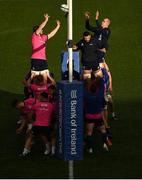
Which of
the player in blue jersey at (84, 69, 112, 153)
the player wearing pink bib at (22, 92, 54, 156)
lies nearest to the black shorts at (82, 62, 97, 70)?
the player in blue jersey at (84, 69, 112, 153)

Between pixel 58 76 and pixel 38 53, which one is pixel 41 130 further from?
pixel 58 76

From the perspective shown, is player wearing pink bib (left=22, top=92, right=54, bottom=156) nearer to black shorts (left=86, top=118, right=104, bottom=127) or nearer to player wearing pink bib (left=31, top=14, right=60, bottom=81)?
black shorts (left=86, top=118, right=104, bottom=127)

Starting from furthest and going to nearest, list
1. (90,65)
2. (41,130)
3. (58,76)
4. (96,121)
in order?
(58,76), (90,65), (96,121), (41,130)

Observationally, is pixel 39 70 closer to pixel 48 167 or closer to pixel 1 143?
pixel 1 143

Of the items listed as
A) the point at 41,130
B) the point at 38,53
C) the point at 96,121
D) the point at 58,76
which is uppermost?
the point at 58,76

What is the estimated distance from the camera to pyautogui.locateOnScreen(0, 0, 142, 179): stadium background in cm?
1697

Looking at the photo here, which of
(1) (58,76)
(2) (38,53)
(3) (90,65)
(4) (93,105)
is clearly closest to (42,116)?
(4) (93,105)

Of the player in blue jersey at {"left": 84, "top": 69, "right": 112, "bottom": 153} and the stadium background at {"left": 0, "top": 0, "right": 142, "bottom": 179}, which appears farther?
the player in blue jersey at {"left": 84, "top": 69, "right": 112, "bottom": 153}

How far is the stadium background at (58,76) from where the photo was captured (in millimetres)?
16969

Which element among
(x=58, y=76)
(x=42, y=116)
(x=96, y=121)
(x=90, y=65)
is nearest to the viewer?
(x=42, y=116)

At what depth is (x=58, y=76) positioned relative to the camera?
26469 millimetres

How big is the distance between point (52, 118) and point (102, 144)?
1.78 m

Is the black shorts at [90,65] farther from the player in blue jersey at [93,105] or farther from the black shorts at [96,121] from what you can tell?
the black shorts at [96,121]

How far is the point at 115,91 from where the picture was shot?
24.1 metres
